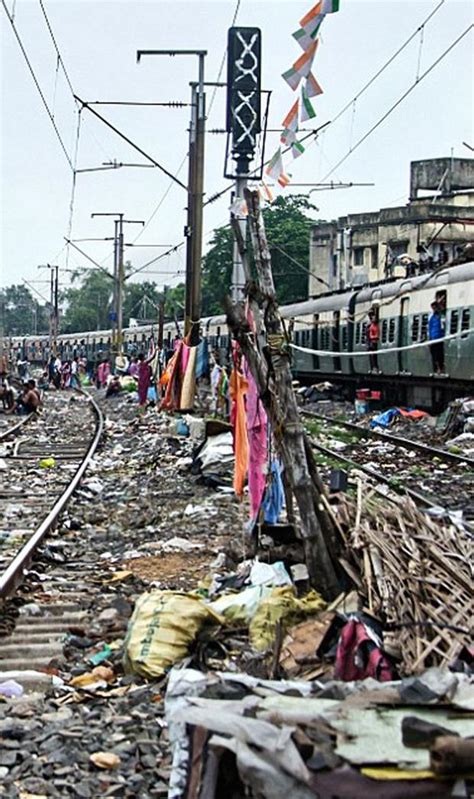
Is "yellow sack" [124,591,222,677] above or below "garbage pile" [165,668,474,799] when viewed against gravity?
below

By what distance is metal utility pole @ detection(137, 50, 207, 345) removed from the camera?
21203mm

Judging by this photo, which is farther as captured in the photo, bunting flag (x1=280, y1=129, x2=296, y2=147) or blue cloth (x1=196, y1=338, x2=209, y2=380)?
blue cloth (x1=196, y1=338, x2=209, y2=380)

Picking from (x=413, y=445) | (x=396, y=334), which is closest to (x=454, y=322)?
(x=396, y=334)

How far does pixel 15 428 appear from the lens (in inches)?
912

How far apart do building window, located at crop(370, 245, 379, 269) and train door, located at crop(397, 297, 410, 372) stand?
90.8ft

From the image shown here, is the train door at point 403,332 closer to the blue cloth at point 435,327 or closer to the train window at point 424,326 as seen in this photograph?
the train window at point 424,326

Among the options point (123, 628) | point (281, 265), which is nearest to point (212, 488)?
point (123, 628)

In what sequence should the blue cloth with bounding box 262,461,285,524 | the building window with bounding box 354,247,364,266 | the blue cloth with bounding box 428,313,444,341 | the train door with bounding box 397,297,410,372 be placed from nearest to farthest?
the blue cloth with bounding box 262,461,285,524 → the blue cloth with bounding box 428,313,444,341 → the train door with bounding box 397,297,410,372 → the building window with bounding box 354,247,364,266

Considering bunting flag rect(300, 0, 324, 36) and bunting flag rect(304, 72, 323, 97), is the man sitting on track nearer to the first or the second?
bunting flag rect(304, 72, 323, 97)

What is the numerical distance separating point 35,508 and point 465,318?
1013 cm

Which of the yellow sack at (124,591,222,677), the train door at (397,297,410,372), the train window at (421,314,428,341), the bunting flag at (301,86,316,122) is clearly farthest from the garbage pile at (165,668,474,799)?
the train door at (397,297,410,372)

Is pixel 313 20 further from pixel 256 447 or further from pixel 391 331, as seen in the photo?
pixel 391 331

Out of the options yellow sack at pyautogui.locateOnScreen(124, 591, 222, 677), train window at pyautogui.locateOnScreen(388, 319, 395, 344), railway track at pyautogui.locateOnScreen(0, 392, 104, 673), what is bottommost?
railway track at pyautogui.locateOnScreen(0, 392, 104, 673)

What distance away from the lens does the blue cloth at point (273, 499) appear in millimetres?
8047
